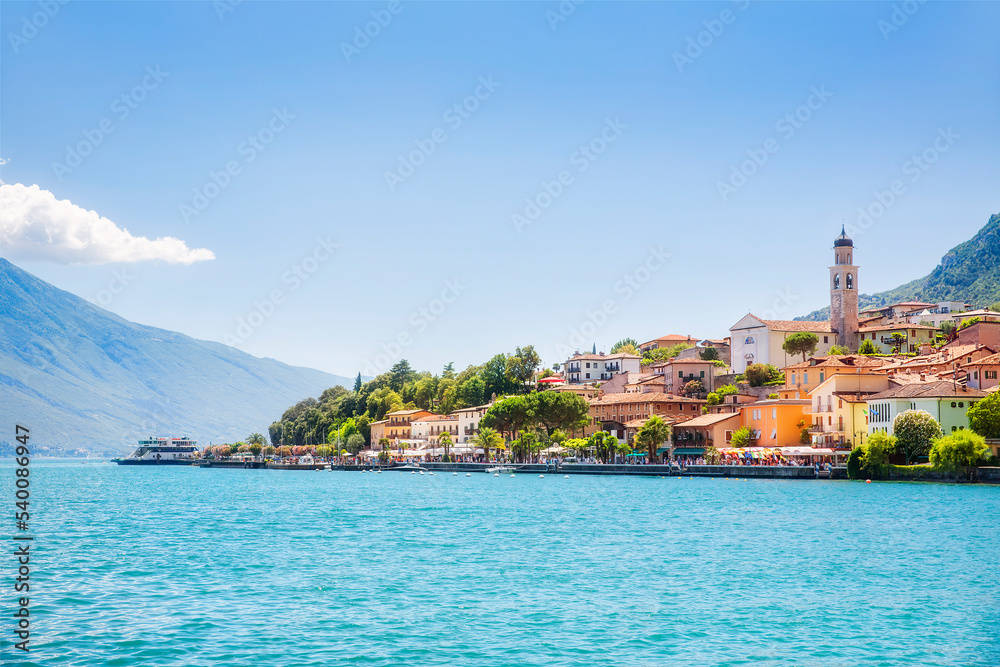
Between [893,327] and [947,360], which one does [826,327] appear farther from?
[947,360]

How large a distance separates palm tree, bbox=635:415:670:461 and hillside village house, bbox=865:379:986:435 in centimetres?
2132

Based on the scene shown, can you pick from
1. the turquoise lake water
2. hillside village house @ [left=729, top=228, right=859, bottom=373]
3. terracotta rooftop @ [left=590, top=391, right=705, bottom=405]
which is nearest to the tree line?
terracotta rooftop @ [left=590, top=391, right=705, bottom=405]

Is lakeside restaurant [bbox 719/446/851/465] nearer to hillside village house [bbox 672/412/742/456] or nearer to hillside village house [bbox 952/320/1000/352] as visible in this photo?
hillside village house [bbox 672/412/742/456]

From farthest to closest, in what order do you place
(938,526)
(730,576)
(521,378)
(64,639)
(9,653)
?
(521,378), (938,526), (730,576), (64,639), (9,653)

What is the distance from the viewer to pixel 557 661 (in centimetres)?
1598

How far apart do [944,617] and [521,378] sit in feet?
362

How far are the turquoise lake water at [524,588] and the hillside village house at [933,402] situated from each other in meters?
21.0

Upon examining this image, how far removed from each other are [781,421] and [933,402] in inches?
714

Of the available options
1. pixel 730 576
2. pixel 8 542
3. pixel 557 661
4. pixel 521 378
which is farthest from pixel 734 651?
pixel 521 378

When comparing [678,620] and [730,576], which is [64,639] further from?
[730,576]

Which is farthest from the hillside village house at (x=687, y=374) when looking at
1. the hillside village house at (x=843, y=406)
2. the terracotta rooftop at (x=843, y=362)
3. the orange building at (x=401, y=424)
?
the orange building at (x=401, y=424)

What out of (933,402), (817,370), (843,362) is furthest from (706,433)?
(933,402)

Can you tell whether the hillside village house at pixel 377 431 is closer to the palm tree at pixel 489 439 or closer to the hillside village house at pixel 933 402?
the palm tree at pixel 489 439

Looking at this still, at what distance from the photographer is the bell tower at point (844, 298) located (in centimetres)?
10988
